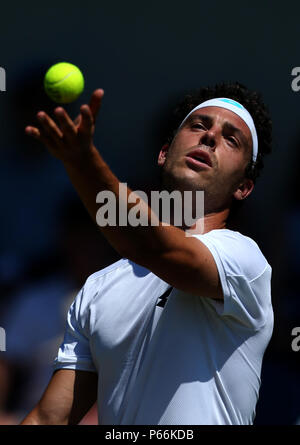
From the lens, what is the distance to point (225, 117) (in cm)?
251

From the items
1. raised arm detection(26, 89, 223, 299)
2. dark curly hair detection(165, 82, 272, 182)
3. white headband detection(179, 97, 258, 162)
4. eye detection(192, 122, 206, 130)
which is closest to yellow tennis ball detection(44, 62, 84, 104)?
raised arm detection(26, 89, 223, 299)

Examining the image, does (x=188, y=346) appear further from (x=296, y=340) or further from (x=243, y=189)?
(x=296, y=340)

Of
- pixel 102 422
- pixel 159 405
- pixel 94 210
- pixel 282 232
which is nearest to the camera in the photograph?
pixel 94 210

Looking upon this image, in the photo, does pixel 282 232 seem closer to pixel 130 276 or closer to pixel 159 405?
pixel 130 276

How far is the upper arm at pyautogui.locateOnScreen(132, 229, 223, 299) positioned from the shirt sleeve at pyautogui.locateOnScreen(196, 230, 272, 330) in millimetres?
27

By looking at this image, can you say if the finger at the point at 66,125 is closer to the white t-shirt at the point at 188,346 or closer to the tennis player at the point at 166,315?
the tennis player at the point at 166,315

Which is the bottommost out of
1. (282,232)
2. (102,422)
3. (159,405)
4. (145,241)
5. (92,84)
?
(102,422)

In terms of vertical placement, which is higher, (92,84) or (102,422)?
(92,84)

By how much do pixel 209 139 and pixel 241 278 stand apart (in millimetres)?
636

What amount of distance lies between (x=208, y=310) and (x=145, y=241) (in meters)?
0.36

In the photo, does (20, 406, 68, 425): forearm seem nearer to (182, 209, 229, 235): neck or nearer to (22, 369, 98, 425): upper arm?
(22, 369, 98, 425): upper arm

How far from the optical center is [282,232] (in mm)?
3436

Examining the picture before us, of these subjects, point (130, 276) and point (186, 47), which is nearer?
point (130, 276)
